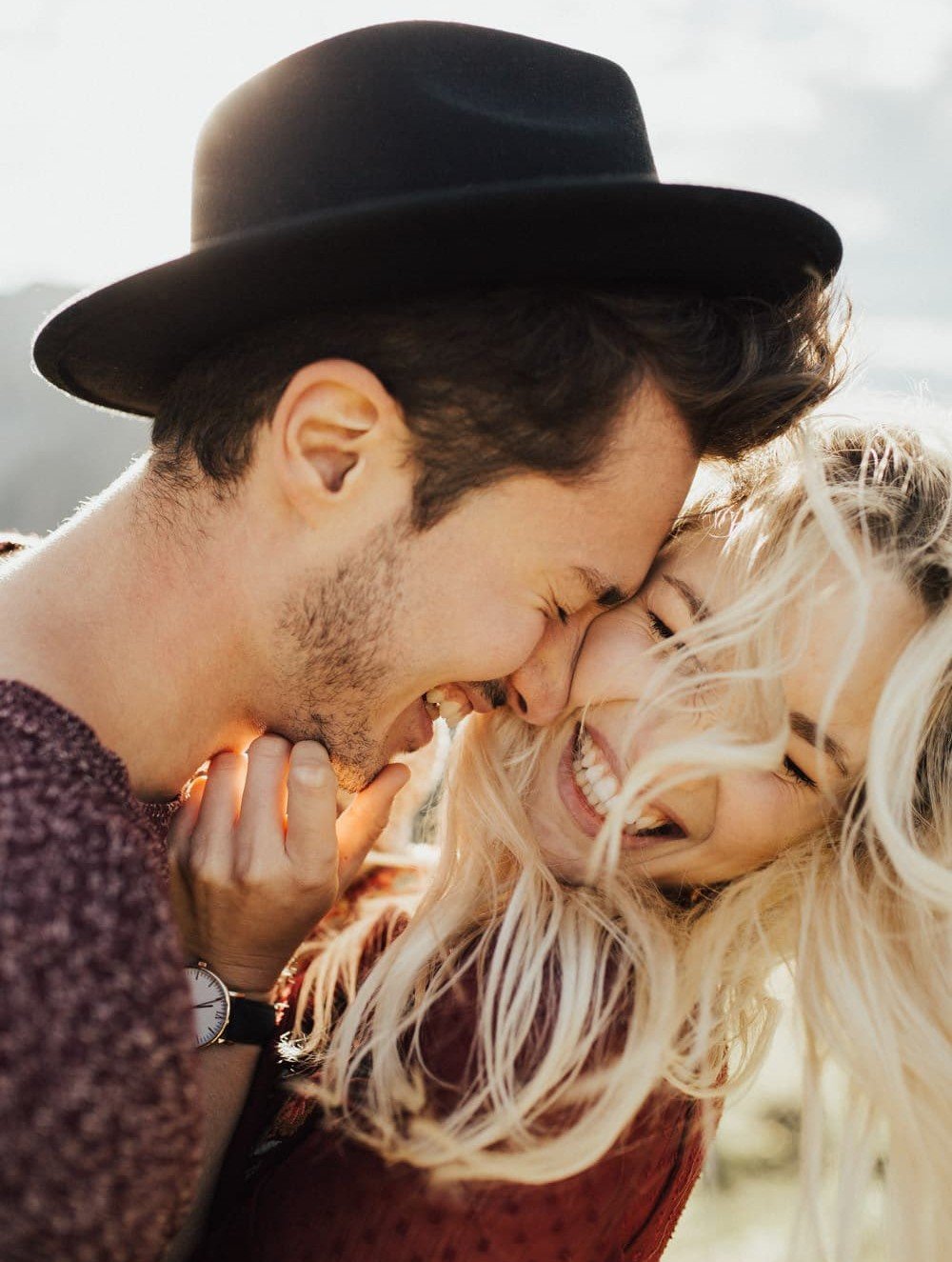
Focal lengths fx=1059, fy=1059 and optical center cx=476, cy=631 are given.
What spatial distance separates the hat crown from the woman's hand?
1091 millimetres

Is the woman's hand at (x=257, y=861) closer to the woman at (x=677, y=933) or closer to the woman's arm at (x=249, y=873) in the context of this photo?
the woman's arm at (x=249, y=873)

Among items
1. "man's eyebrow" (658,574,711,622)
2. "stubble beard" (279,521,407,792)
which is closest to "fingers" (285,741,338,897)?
"stubble beard" (279,521,407,792)

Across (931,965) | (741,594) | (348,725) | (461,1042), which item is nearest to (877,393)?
(741,594)

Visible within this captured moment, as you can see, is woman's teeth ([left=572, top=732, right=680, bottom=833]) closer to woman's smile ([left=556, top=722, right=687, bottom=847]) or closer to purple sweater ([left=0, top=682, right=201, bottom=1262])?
woman's smile ([left=556, top=722, right=687, bottom=847])

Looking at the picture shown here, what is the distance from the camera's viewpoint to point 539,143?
6.24ft

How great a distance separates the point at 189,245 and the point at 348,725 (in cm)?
105

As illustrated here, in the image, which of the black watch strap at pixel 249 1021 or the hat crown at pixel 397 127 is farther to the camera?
the black watch strap at pixel 249 1021

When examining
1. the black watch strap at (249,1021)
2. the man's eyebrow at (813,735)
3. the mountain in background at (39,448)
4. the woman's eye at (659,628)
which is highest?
the woman's eye at (659,628)

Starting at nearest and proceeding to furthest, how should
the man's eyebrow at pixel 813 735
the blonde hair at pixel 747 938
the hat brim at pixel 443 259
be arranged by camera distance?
1. the hat brim at pixel 443 259
2. the blonde hair at pixel 747 938
3. the man's eyebrow at pixel 813 735

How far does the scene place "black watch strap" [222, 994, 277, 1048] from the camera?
218 cm

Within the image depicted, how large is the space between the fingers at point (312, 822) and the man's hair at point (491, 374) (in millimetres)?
580

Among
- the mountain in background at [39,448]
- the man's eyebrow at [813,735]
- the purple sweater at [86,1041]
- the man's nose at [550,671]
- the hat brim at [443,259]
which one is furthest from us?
the mountain in background at [39,448]

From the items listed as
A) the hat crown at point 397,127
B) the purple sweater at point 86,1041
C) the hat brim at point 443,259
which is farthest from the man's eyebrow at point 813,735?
the purple sweater at point 86,1041

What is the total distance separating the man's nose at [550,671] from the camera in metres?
2.43
